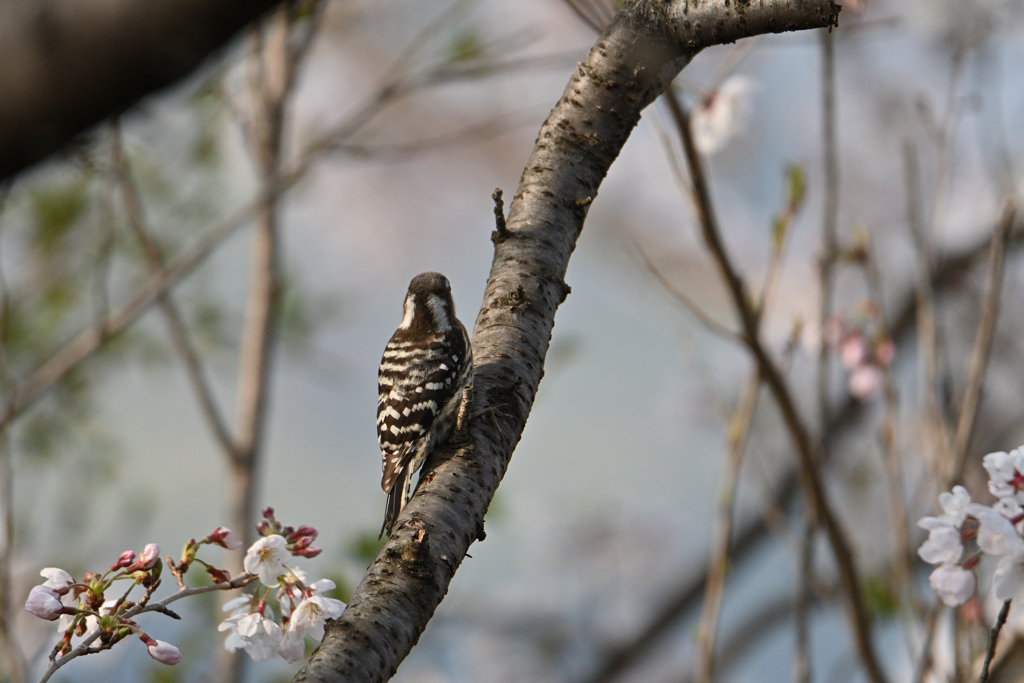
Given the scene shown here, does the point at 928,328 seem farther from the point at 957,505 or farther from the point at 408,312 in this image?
the point at 408,312

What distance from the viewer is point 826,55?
2480 mm

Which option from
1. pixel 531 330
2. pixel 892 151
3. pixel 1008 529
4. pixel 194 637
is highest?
pixel 892 151

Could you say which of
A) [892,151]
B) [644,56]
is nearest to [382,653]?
[644,56]

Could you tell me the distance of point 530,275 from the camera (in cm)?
178

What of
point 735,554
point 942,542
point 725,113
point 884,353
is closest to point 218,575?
point 942,542

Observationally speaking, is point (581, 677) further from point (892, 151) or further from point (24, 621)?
point (892, 151)

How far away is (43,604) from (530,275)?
109 cm

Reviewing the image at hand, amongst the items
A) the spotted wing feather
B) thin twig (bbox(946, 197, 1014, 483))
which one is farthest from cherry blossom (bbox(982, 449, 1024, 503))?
the spotted wing feather

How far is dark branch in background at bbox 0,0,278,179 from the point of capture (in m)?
0.74

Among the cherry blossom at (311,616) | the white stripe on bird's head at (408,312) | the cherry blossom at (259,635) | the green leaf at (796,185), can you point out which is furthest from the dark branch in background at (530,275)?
the white stripe on bird's head at (408,312)

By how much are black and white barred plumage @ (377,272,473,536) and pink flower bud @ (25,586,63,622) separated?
848 mm

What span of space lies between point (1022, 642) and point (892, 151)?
5.72m

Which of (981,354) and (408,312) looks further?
(408,312)

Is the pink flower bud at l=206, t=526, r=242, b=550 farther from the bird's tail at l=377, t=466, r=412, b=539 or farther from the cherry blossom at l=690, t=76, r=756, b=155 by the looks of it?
the cherry blossom at l=690, t=76, r=756, b=155
